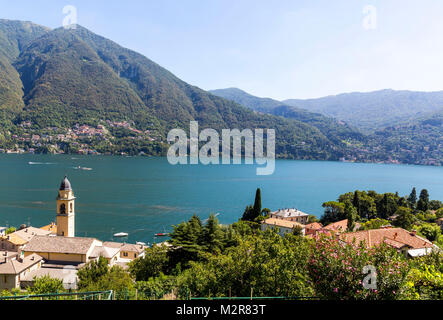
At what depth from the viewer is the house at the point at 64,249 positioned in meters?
22.6

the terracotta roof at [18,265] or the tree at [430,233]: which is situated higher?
the terracotta roof at [18,265]

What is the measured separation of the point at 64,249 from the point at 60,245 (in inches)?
24.5

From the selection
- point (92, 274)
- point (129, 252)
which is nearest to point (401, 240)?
point (92, 274)

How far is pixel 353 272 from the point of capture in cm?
557

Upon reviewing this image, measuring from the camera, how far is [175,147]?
18275 cm

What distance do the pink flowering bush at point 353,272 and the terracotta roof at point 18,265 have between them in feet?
70.5

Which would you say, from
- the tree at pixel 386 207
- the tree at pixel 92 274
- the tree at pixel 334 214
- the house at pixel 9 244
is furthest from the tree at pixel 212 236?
the tree at pixel 386 207

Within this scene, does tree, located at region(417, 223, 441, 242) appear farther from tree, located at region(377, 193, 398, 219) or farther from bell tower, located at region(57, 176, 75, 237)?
bell tower, located at region(57, 176, 75, 237)

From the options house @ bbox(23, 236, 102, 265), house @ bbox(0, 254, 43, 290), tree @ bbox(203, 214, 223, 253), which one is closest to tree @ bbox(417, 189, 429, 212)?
tree @ bbox(203, 214, 223, 253)

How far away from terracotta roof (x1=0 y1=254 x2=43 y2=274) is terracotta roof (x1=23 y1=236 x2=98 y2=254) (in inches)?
57.5

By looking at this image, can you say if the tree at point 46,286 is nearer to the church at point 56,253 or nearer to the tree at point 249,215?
the church at point 56,253

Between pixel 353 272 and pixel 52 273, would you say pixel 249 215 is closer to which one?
pixel 52 273

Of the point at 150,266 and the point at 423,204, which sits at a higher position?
the point at 150,266
